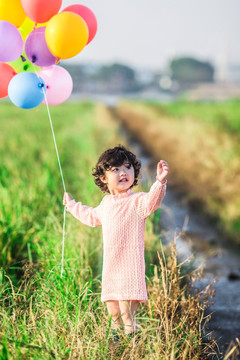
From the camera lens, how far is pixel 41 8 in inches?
90.1

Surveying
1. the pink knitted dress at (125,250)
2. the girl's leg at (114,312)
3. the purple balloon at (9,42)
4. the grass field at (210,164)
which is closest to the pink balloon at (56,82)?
the purple balloon at (9,42)

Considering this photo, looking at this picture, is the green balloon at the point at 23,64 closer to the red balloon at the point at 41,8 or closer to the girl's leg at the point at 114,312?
the red balloon at the point at 41,8

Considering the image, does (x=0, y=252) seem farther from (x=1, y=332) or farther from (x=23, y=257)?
(x=1, y=332)

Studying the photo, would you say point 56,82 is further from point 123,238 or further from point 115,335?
point 115,335

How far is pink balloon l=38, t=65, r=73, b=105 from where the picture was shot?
247cm

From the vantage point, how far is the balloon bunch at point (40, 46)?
222 centimetres

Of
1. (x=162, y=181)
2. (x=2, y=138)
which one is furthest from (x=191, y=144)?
(x=162, y=181)

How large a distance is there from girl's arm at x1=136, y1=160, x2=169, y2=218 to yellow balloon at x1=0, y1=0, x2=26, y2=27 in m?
1.13

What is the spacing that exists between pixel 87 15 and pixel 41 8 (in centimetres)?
29

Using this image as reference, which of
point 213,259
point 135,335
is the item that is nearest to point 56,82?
point 135,335

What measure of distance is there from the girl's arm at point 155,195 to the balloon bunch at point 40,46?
0.77 metres

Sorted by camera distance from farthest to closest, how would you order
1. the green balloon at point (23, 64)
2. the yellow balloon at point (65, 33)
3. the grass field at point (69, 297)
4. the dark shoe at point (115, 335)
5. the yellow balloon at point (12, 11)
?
the green balloon at point (23, 64) < the yellow balloon at point (12, 11) < the yellow balloon at point (65, 33) < the dark shoe at point (115, 335) < the grass field at point (69, 297)

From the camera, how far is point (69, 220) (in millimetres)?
3455

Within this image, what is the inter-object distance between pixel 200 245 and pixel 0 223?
7.66 ft
